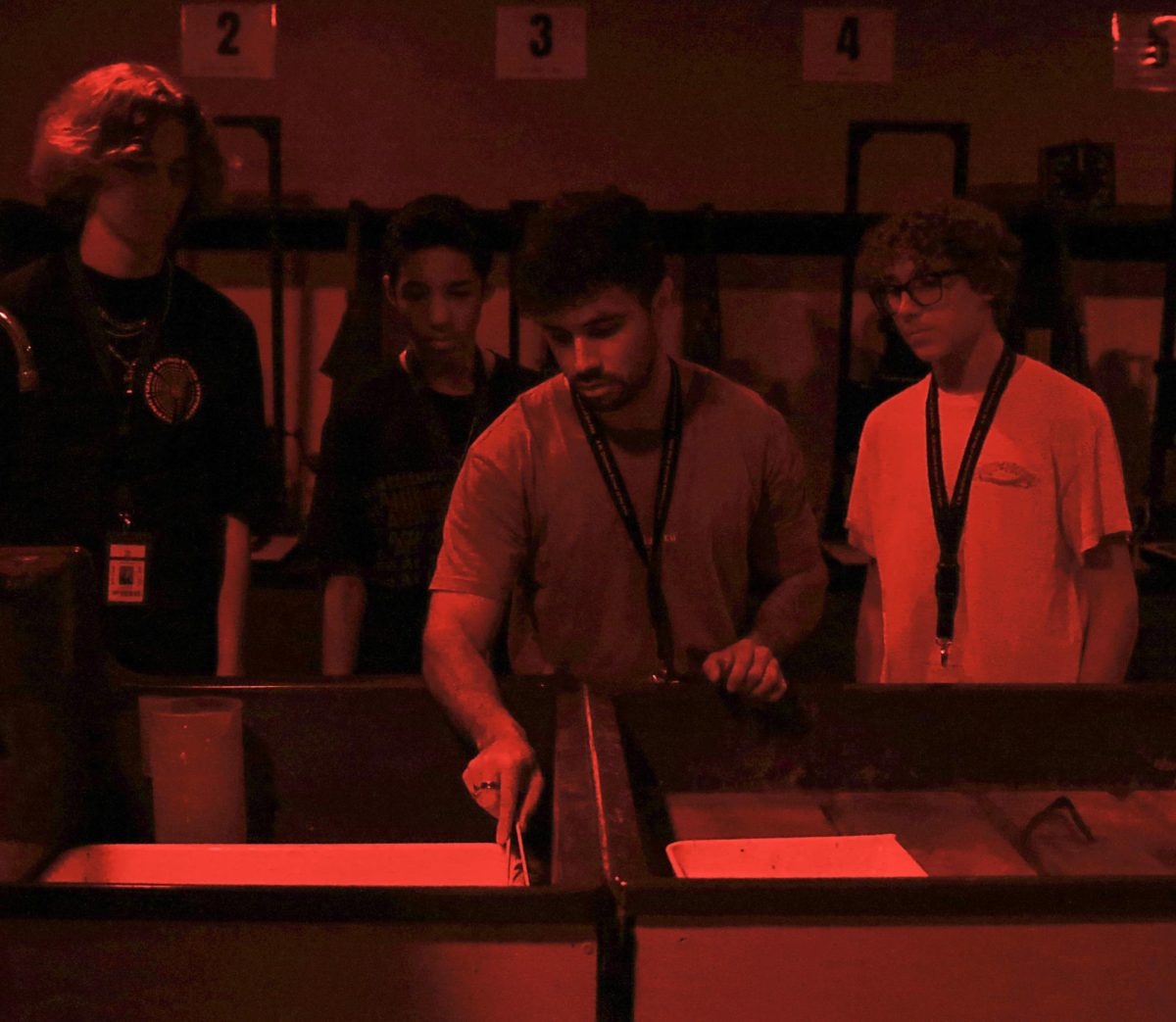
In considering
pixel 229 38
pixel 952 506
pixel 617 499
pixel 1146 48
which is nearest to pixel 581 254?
pixel 617 499

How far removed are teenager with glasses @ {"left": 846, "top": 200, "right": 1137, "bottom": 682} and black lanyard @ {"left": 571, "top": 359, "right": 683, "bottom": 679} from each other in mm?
520

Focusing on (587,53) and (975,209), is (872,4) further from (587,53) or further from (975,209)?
(975,209)

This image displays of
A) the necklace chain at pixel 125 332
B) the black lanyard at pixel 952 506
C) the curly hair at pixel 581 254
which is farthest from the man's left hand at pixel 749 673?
the necklace chain at pixel 125 332

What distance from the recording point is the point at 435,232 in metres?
2.02

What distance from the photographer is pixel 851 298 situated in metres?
3.72

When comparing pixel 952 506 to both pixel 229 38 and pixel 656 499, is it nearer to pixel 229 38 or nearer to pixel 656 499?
pixel 656 499

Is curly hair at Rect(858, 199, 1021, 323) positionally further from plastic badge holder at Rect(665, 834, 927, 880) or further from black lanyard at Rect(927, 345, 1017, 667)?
plastic badge holder at Rect(665, 834, 927, 880)

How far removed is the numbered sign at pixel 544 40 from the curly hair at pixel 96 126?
191 cm

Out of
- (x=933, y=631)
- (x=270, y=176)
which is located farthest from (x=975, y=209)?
(x=270, y=176)

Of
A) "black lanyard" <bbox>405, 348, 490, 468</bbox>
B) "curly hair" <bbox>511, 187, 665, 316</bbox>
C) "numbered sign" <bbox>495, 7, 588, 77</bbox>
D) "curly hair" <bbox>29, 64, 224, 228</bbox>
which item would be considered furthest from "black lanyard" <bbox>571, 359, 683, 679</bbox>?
"numbered sign" <bbox>495, 7, 588, 77</bbox>

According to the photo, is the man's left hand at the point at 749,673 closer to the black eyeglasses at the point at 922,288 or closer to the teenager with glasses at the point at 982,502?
the teenager with glasses at the point at 982,502

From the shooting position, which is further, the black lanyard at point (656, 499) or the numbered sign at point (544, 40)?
the numbered sign at point (544, 40)

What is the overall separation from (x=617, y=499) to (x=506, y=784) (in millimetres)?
549

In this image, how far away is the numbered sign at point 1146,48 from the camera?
3629 mm
